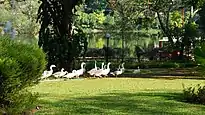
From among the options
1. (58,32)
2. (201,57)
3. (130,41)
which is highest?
(58,32)

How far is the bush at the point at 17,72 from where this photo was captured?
23.8 feet

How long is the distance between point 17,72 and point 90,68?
58.7ft

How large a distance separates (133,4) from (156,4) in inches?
130

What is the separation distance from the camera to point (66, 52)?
21797mm

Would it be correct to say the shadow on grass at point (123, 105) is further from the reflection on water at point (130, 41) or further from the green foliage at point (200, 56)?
the reflection on water at point (130, 41)

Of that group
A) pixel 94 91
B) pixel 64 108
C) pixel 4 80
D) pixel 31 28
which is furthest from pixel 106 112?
pixel 31 28

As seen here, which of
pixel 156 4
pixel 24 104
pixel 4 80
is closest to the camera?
pixel 4 80

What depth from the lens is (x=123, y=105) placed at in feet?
32.4

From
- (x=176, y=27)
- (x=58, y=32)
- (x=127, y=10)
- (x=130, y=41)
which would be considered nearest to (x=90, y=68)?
(x=58, y=32)

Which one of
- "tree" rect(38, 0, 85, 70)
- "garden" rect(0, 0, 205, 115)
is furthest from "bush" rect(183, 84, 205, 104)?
"tree" rect(38, 0, 85, 70)

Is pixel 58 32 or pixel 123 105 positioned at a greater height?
pixel 58 32

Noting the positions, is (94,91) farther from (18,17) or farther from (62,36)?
(18,17)

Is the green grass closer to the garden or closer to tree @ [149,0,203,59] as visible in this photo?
the garden

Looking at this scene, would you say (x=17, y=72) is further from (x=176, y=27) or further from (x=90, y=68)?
(x=176, y=27)
